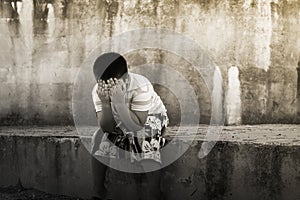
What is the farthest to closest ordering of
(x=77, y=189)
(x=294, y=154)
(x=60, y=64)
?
1. (x=60, y=64)
2. (x=77, y=189)
3. (x=294, y=154)

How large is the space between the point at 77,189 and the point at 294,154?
2.21 m

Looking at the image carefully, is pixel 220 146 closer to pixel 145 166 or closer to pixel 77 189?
pixel 145 166

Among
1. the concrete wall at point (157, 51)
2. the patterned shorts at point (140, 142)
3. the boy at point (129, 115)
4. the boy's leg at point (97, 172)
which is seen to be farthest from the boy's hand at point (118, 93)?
the concrete wall at point (157, 51)

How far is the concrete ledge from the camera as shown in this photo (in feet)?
17.5

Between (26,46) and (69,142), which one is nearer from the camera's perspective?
(69,142)

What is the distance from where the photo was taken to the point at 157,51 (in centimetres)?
707

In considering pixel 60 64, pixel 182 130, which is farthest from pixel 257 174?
pixel 60 64

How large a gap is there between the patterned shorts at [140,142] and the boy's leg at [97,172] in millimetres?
133

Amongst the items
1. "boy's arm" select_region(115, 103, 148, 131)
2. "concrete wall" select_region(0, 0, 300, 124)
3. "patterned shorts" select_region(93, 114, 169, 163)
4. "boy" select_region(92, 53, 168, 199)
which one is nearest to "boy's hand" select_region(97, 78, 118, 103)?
"boy" select_region(92, 53, 168, 199)

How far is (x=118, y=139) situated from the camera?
5613 millimetres

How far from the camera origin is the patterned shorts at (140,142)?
5477 millimetres

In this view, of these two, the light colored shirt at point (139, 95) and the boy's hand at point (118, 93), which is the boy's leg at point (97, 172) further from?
the light colored shirt at point (139, 95)

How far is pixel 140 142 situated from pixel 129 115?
Result: 0.24m

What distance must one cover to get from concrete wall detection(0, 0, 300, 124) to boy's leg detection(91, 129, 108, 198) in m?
1.42
